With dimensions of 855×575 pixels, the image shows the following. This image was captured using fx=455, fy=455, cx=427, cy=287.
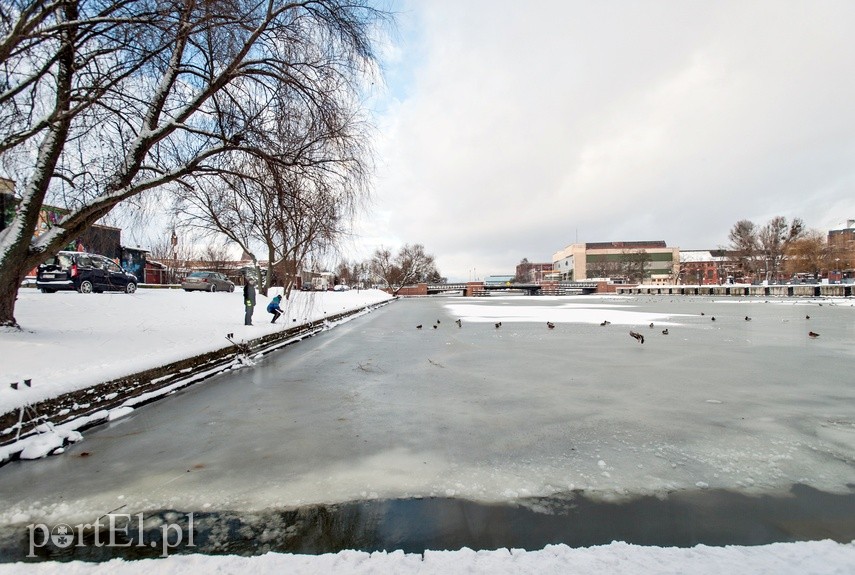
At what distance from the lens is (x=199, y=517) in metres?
3.09

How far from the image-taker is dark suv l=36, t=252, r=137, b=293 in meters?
17.2

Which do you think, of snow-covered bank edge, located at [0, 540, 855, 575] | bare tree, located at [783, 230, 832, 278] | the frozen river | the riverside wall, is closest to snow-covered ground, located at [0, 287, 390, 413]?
the frozen river

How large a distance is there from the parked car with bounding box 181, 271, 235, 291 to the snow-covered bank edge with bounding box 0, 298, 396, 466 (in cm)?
2123

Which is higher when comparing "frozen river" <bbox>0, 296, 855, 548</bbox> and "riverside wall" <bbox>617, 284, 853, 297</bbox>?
"riverside wall" <bbox>617, 284, 853, 297</bbox>

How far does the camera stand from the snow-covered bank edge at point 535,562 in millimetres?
2395

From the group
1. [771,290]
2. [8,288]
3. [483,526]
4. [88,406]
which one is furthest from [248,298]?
[771,290]

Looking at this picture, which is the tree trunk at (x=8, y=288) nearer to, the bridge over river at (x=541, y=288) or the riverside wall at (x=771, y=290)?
the riverside wall at (x=771, y=290)

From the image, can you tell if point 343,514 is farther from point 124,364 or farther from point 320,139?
point 320,139

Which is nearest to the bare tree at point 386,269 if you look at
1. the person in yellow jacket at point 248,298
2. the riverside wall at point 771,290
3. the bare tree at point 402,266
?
the bare tree at point 402,266

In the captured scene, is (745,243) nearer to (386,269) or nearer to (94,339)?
(386,269)

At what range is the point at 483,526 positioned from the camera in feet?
9.57

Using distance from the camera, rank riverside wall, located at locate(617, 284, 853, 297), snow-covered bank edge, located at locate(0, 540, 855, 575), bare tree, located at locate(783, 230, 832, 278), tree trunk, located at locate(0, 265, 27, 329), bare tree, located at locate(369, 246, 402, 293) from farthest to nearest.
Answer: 1. bare tree, located at locate(369, 246, 402, 293)
2. bare tree, located at locate(783, 230, 832, 278)
3. riverside wall, located at locate(617, 284, 853, 297)
4. tree trunk, located at locate(0, 265, 27, 329)
5. snow-covered bank edge, located at locate(0, 540, 855, 575)

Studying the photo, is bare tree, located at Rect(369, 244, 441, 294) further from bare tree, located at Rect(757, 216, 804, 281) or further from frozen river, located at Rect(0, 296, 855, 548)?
frozen river, located at Rect(0, 296, 855, 548)

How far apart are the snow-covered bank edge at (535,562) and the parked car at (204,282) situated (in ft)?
94.9
